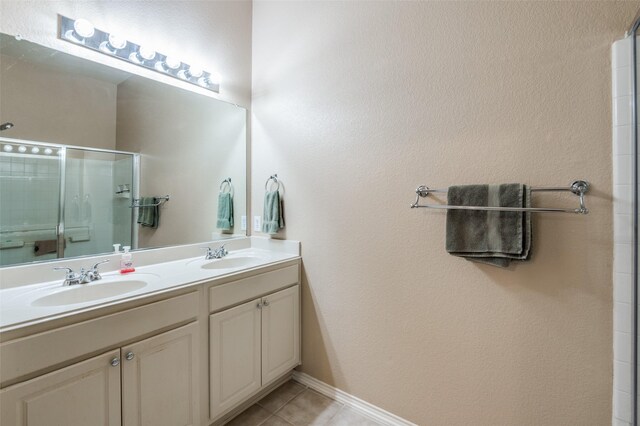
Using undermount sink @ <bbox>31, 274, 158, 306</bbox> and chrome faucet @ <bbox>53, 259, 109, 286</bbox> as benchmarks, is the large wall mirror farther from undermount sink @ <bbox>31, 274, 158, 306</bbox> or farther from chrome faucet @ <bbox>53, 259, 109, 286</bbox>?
undermount sink @ <bbox>31, 274, 158, 306</bbox>

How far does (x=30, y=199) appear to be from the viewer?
1.34 m

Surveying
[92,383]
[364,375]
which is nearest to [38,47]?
[92,383]

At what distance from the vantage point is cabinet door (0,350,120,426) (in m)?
0.91

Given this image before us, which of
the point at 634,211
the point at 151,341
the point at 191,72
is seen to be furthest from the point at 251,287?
the point at 634,211

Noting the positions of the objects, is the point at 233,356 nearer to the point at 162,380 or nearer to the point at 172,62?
the point at 162,380

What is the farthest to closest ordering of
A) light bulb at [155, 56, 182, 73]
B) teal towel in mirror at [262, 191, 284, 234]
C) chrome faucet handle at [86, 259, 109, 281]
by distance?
teal towel in mirror at [262, 191, 284, 234], light bulb at [155, 56, 182, 73], chrome faucet handle at [86, 259, 109, 281]

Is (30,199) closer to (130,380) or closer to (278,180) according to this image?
(130,380)

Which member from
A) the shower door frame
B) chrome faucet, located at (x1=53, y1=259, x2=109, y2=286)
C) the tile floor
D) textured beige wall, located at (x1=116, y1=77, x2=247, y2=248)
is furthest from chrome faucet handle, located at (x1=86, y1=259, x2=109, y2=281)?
the shower door frame

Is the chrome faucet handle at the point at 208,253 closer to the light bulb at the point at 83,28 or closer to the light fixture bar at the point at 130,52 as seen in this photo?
the light fixture bar at the point at 130,52

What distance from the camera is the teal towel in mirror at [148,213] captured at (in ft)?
5.70

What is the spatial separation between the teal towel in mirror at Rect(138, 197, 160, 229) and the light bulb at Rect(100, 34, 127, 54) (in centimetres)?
82

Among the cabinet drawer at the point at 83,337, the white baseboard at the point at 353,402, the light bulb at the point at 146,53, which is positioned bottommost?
the white baseboard at the point at 353,402

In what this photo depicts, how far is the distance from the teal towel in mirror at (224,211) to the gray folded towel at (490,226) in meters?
1.55

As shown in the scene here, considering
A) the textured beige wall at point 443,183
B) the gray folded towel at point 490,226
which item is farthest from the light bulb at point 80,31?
the gray folded towel at point 490,226
